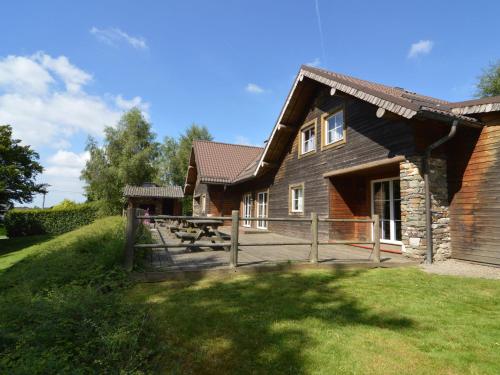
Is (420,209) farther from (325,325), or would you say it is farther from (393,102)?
(325,325)

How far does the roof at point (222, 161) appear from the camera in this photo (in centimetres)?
1835

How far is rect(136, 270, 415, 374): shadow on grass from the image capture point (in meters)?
2.74

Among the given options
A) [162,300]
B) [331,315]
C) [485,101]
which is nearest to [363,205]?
[485,101]

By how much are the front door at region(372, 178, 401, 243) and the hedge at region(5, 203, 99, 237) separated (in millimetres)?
26635

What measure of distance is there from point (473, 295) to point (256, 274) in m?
3.57

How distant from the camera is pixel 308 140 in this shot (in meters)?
12.8

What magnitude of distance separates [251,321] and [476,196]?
6547 mm

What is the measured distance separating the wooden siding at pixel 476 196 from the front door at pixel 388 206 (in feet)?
5.33

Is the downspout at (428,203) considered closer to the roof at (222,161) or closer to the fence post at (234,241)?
the fence post at (234,241)

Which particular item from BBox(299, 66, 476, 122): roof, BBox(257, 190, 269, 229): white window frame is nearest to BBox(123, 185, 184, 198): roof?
BBox(257, 190, 269, 229): white window frame

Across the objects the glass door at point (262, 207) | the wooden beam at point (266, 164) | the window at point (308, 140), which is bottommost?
the glass door at point (262, 207)

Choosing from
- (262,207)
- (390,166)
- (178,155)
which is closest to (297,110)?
(390,166)

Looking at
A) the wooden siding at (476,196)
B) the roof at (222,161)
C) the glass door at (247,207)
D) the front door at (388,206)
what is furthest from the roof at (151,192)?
the wooden siding at (476,196)

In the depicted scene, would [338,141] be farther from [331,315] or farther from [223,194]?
[223,194]
